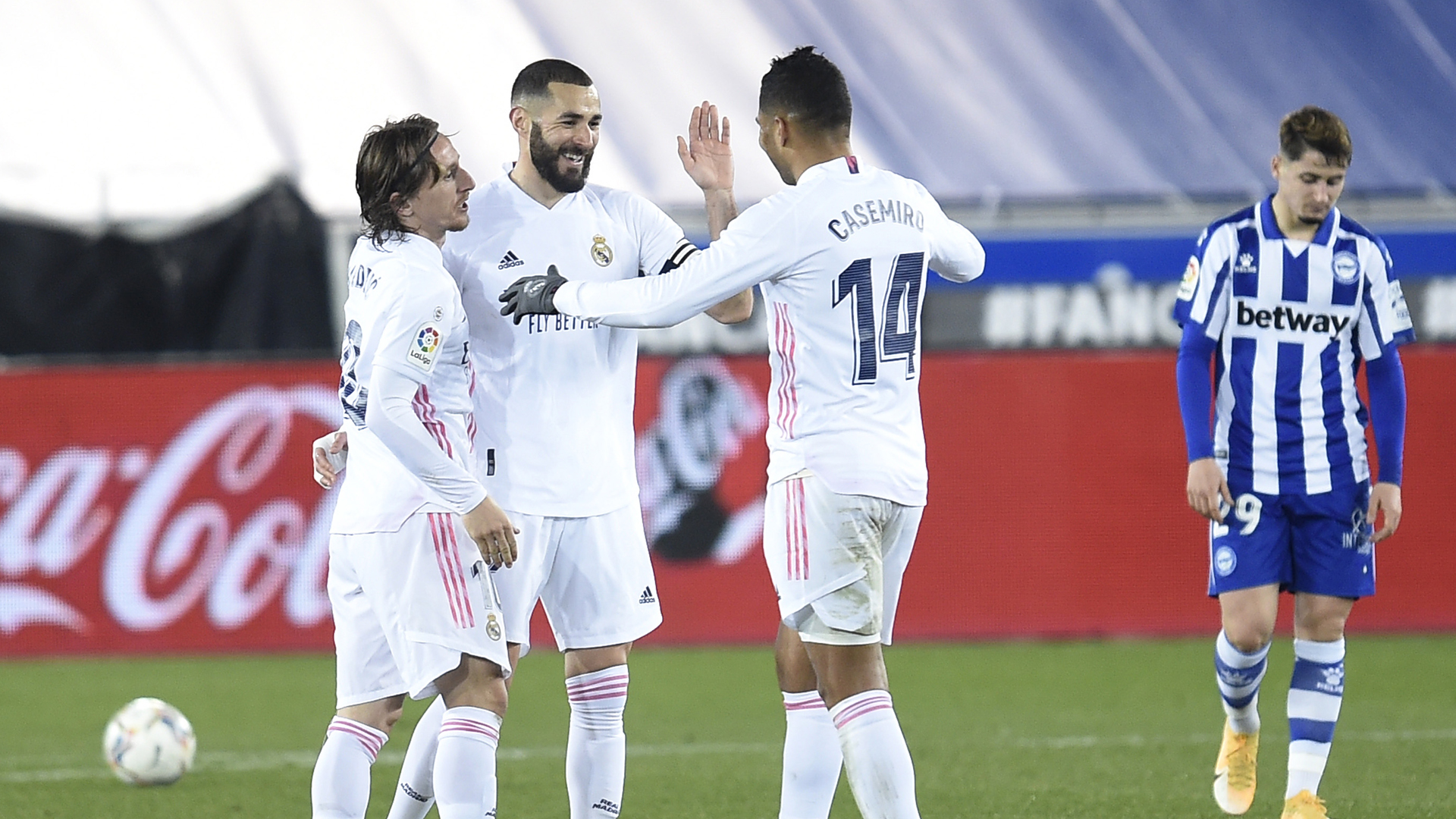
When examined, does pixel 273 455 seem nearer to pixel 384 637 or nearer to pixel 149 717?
pixel 149 717

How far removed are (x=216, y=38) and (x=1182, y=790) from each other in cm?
1167

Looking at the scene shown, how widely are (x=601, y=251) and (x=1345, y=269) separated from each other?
7.10 feet

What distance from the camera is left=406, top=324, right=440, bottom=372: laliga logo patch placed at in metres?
4.01

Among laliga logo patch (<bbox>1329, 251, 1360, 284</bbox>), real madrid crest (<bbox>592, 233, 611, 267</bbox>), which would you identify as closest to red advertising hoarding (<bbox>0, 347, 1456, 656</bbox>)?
laliga logo patch (<bbox>1329, 251, 1360, 284</bbox>)

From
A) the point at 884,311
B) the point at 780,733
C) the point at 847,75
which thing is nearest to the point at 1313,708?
the point at 884,311

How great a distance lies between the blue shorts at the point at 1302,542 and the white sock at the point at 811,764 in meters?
1.37

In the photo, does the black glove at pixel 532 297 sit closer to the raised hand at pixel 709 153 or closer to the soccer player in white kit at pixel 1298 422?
the raised hand at pixel 709 153

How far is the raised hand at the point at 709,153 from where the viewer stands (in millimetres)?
4559

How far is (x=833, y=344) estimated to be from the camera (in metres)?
4.08

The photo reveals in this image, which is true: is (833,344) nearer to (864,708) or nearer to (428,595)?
(864,708)

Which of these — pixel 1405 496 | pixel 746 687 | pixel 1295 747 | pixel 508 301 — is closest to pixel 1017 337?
pixel 1405 496

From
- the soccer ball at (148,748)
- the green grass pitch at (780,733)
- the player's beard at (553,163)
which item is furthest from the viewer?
the soccer ball at (148,748)

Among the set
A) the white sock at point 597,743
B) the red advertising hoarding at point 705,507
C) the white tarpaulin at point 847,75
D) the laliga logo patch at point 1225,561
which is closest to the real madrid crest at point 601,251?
the white sock at point 597,743

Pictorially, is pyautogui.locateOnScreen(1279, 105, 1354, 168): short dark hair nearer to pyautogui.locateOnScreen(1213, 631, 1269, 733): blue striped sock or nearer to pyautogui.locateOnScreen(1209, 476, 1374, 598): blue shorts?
pyautogui.locateOnScreen(1209, 476, 1374, 598): blue shorts
